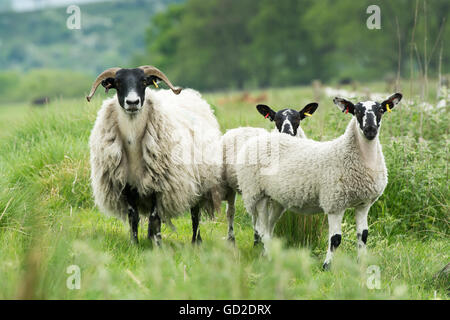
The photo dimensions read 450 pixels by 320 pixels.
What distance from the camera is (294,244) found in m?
6.00

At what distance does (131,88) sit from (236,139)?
164cm

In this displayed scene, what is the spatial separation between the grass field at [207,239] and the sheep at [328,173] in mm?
391

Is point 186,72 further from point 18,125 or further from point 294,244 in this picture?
point 294,244

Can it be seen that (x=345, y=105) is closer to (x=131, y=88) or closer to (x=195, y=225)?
(x=131, y=88)

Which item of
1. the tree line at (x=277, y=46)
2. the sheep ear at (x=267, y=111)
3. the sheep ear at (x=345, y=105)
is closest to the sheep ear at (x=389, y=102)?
the sheep ear at (x=345, y=105)

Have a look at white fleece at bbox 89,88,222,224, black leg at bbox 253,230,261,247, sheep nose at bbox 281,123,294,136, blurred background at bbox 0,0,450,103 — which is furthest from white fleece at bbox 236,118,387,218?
blurred background at bbox 0,0,450,103

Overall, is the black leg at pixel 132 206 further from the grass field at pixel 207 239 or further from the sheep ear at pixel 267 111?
the sheep ear at pixel 267 111

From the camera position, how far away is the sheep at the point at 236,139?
6493 mm

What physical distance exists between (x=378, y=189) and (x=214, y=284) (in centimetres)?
257

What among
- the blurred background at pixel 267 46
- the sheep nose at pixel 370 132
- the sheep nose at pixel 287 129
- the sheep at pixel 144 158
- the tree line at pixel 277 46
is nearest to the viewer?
the sheep nose at pixel 370 132

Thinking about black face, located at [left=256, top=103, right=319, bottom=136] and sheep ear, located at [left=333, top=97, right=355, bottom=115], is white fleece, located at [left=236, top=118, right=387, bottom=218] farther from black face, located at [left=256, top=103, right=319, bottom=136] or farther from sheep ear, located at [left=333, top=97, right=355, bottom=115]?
black face, located at [left=256, top=103, right=319, bottom=136]

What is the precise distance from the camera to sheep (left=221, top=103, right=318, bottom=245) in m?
6.49
